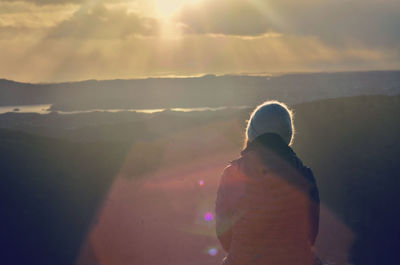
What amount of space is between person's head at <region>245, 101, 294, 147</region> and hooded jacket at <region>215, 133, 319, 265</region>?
6 centimetres

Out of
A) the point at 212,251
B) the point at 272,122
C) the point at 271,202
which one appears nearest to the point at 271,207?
the point at 271,202

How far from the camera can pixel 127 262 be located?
1479cm

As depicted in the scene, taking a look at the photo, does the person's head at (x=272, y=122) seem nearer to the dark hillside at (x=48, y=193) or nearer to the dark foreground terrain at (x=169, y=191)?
the dark foreground terrain at (x=169, y=191)

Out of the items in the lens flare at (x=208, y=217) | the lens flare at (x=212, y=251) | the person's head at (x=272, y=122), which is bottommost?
the lens flare at (x=208, y=217)

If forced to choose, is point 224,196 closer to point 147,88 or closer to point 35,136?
point 35,136

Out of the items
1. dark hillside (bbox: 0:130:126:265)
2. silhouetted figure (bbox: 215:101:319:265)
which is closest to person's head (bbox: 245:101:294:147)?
silhouetted figure (bbox: 215:101:319:265)

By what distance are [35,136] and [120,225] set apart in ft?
31.6

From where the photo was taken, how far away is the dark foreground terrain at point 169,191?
15.7 m

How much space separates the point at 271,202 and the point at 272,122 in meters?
0.42

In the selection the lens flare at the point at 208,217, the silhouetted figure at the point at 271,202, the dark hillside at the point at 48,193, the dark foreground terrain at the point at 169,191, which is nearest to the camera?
the silhouetted figure at the point at 271,202

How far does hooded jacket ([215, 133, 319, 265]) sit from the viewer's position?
10.5 ft

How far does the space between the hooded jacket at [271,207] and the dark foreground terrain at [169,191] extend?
1130 cm

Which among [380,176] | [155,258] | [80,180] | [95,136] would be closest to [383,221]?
[380,176]


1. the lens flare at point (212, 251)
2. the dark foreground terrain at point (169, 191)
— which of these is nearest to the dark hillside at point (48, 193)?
the dark foreground terrain at point (169, 191)
